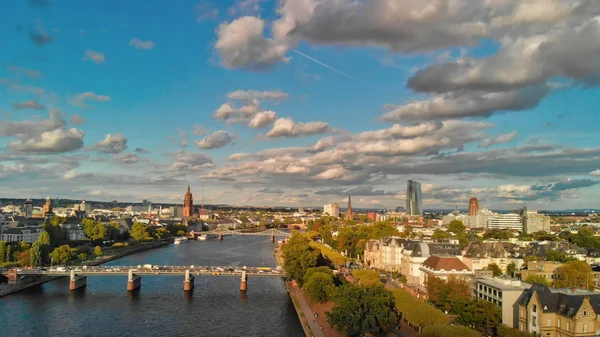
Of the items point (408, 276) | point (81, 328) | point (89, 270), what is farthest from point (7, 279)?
point (408, 276)

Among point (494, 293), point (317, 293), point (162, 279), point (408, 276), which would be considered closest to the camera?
point (494, 293)

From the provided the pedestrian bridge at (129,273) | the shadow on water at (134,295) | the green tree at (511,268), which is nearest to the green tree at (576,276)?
the green tree at (511,268)

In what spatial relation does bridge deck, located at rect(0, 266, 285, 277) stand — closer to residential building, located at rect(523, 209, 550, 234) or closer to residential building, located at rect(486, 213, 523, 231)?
residential building, located at rect(523, 209, 550, 234)

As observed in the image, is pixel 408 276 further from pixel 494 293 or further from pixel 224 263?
pixel 224 263

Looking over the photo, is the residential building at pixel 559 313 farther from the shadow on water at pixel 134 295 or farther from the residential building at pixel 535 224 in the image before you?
the residential building at pixel 535 224

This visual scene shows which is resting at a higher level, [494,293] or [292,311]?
[494,293]

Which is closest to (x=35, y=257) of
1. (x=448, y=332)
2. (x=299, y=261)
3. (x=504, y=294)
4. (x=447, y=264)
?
(x=299, y=261)
